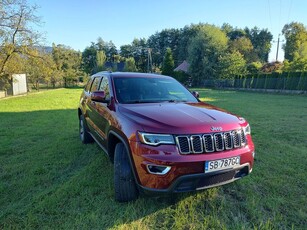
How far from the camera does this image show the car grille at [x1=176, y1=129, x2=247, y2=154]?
7.83 feet

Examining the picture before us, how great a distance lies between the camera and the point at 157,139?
2416 millimetres

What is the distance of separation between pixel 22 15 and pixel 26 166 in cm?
1697

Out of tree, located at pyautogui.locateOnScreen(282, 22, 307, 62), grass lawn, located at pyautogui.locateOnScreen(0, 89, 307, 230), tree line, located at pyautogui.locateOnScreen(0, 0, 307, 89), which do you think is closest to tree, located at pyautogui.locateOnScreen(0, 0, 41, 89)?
tree line, located at pyautogui.locateOnScreen(0, 0, 307, 89)

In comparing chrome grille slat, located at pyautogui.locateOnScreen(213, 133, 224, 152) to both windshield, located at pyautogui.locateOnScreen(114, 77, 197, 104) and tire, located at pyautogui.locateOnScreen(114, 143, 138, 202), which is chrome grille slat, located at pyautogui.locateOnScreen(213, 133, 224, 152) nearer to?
tire, located at pyautogui.locateOnScreen(114, 143, 138, 202)

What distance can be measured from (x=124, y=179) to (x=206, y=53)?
38.8 m

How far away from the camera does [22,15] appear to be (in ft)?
55.7

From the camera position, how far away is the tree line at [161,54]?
17.5 metres

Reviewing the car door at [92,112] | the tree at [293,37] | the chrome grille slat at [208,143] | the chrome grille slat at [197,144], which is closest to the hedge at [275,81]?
the tree at [293,37]

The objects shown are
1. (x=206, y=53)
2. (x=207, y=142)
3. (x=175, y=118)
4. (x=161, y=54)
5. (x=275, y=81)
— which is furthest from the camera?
(x=161, y=54)

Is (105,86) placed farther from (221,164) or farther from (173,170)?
(221,164)

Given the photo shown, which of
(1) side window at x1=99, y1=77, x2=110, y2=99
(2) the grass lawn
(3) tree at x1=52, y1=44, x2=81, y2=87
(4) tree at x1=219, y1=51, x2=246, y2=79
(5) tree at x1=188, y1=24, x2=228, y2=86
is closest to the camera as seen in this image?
(2) the grass lawn

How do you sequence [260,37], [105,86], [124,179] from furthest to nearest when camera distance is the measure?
[260,37] → [105,86] → [124,179]

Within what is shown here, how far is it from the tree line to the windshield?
55.3 ft

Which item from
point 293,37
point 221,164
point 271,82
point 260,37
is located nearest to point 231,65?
point 271,82
